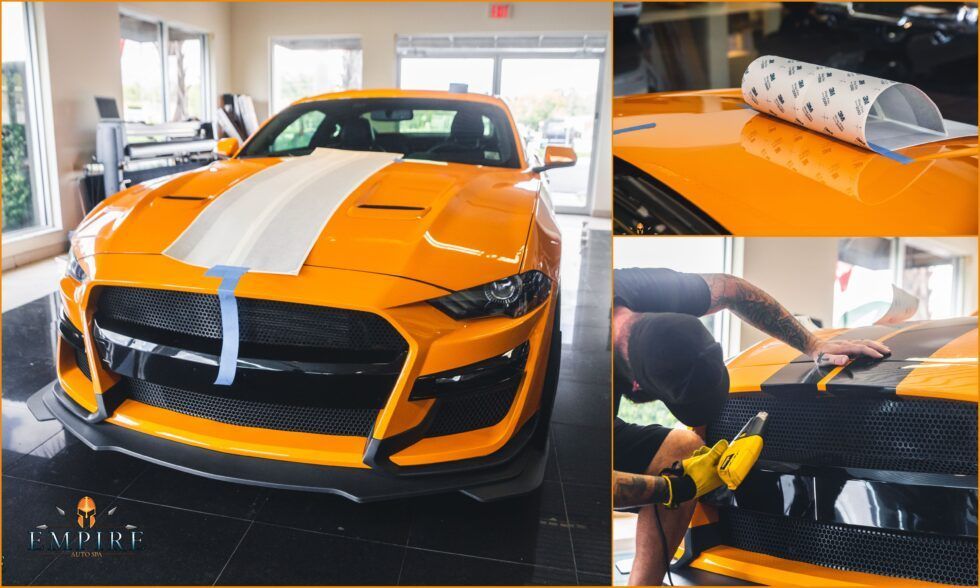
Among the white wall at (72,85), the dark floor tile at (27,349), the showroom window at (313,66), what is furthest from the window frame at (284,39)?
the dark floor tile at (27,349)

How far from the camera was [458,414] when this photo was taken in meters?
1.27

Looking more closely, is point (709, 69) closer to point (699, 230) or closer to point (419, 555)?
point (699, 230)

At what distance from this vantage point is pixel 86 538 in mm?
1298

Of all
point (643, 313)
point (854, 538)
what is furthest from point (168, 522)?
point (854, 538)

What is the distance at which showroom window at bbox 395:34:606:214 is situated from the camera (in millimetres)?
7070

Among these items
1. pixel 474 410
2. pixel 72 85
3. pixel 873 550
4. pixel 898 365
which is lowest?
pixel 474 410

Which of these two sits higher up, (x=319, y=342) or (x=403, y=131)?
(x=403, y=131)

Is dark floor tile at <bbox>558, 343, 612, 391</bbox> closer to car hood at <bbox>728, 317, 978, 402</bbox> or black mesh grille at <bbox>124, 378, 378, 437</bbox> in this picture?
black mesh grille at <bbox>124, 378, 378, 437</bbox>

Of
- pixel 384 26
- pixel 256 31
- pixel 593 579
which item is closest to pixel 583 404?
pixel 593 579

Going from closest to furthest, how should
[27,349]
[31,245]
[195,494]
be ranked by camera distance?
[195,494]
[27,349]
[31,245]

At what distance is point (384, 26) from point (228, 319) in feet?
22.7

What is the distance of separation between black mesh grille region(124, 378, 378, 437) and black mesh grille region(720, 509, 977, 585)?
2.60 ft

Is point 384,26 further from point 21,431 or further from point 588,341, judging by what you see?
point 21,431

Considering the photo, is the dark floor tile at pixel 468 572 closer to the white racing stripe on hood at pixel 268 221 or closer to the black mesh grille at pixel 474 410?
the black mesh grille at pixel 474 410
